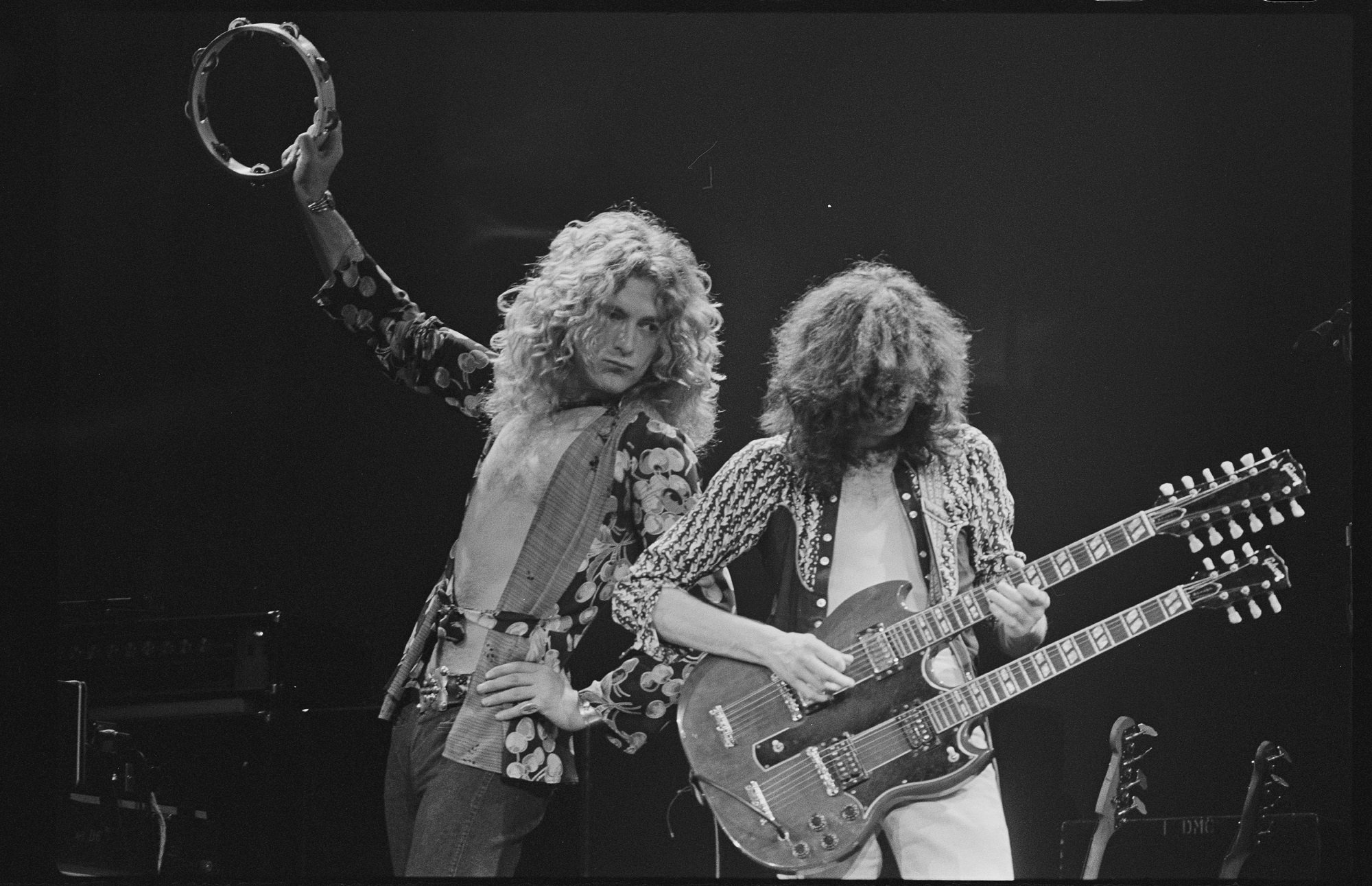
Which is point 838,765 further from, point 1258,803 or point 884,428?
point 1258,803

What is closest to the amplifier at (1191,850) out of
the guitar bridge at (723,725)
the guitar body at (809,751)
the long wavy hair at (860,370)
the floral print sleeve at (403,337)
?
the guitar body at (809,751)

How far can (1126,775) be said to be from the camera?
10.5 feet

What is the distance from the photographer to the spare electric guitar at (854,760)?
302cm

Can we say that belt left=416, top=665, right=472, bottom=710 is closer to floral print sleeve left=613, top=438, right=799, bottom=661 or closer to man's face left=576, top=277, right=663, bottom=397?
floral print sleeve left=613, top=438, right=799, bottom=661

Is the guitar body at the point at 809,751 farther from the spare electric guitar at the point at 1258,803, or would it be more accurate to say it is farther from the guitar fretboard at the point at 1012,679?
the spare electric guitar at the point at 1258,803

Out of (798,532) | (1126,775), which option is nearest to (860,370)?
(798,532)

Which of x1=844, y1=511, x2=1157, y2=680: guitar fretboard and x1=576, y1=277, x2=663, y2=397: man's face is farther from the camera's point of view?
x1=576, y1=277, x2=663, y2=397: man's face

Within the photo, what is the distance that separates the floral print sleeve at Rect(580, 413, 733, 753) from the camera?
314 centimetres

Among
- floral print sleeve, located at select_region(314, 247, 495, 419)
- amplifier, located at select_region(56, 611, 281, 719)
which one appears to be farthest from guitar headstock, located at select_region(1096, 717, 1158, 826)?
amplifier, located at select_region(56, 611, 281, 719)

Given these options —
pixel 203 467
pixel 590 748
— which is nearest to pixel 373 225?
pixel 203 467

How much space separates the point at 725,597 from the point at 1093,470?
92 cm

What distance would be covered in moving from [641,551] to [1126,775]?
1.25 meters

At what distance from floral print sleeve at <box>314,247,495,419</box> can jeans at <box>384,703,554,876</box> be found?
0.77m

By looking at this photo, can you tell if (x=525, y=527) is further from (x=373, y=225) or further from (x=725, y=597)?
(x=373, y=225)
